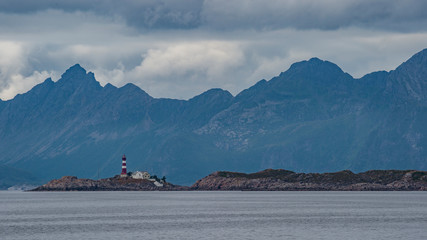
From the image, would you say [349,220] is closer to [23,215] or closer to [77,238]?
[77,238]

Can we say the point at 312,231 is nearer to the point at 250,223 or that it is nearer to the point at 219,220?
the point at 250,223

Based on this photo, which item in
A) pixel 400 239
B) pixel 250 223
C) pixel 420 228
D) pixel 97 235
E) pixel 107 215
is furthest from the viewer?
pixel 107 215

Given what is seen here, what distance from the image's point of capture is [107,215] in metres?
172

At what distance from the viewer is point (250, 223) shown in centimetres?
14675

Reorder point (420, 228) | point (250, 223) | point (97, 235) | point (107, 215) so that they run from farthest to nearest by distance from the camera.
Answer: point (107, 215)
point (250, 223)
point (420, 228)
point (97, 235)

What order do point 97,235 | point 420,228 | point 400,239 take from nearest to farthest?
1. point 400,239
2. point 97,235
3. point 420,228

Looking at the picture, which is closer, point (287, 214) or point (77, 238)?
point (77, 238)

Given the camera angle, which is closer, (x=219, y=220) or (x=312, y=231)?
(x=312, y=231)

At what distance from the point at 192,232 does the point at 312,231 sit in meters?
19.8

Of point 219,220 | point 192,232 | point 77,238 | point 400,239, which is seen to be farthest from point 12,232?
point 400,239

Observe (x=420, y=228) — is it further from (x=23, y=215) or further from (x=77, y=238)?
(x=23, y=215)

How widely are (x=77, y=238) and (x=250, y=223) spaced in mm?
39120

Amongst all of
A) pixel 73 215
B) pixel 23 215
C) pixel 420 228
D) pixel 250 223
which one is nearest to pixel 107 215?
pixel 73 215

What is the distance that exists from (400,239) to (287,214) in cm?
6032
